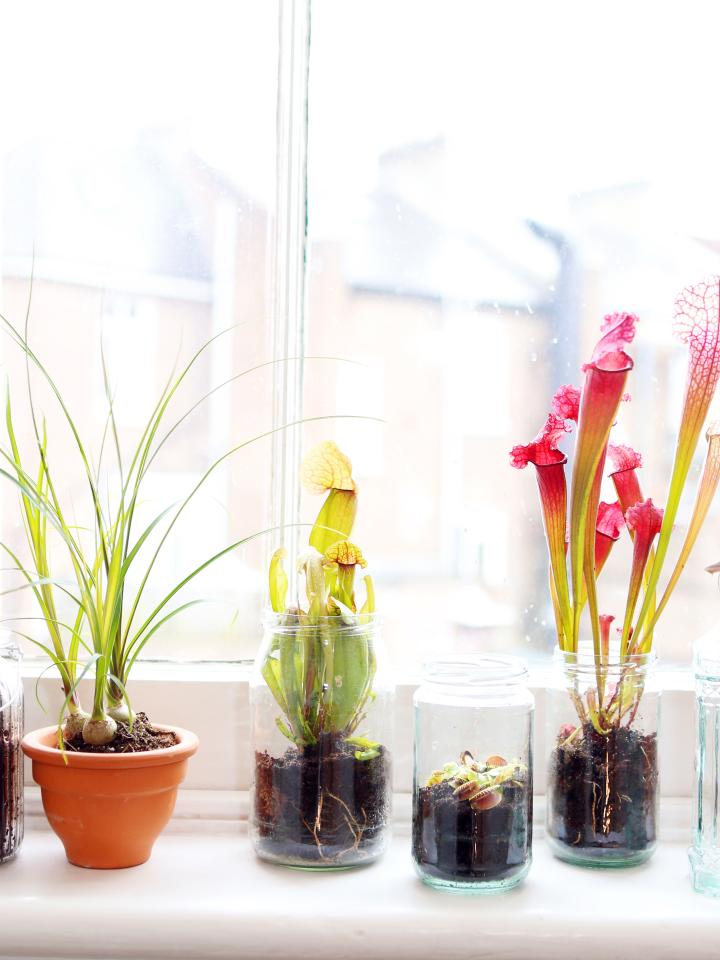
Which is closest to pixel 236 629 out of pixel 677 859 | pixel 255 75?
pixel 677 859

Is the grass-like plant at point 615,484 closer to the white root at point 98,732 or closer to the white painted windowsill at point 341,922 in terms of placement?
the white painted windowsill at point 341,922

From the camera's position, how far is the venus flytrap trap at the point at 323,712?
2.80ft

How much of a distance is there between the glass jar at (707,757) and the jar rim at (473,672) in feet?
0.54

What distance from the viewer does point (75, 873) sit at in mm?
842

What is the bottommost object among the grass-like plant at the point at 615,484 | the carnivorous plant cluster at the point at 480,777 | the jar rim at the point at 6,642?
the carnivorous plant cluster at the point at 480,777

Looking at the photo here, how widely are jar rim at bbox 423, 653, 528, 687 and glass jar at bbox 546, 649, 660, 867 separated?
53 millimetres

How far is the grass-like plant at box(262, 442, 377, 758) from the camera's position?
2.83ft

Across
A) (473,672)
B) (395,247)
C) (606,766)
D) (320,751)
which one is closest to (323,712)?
(320,751)

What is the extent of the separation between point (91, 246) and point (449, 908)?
0.77m

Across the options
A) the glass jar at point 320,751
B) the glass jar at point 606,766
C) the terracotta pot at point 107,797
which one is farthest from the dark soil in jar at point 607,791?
the terracotta pot at point 107,797

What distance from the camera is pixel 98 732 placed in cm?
85

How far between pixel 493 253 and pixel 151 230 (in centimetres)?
38

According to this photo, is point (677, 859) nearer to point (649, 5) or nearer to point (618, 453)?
point (618, 453)

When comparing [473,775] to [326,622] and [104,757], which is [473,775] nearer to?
[326,622]
